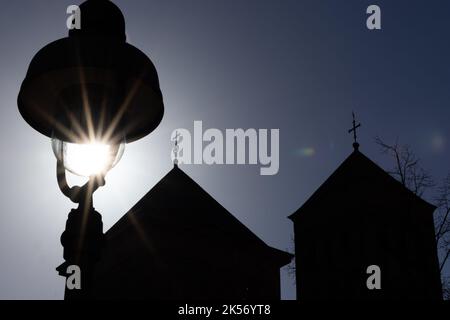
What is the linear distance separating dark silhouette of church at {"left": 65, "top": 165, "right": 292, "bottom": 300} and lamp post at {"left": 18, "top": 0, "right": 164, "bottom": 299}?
2035 centimetres

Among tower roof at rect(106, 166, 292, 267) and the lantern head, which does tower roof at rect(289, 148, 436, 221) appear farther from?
the lantern head

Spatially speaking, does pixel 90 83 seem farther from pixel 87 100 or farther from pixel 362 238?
pixel 362 238

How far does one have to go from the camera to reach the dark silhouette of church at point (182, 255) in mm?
23703

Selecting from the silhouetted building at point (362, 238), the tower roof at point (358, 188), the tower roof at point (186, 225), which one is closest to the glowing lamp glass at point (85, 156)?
the tower roof at point (186, 225)

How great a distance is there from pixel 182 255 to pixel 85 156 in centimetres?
2192

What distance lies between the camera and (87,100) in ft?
10.3

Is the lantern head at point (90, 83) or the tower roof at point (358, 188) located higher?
the tower roof at point (358, 188)

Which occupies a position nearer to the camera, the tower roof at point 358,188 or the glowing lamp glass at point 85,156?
the glowing lamp glass at point 85,156

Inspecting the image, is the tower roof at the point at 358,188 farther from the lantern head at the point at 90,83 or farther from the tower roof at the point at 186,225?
the lantern head at the point at 90,83

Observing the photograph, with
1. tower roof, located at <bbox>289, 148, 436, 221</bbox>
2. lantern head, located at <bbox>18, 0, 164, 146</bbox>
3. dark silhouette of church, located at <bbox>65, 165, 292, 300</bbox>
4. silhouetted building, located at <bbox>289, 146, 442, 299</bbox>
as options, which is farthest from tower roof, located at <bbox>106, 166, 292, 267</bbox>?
lantern head, located at <bbox>18, 0, 164, 146</bbox>

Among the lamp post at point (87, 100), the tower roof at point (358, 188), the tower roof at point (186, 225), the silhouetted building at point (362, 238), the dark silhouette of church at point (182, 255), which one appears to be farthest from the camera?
the tower roof at point (358, 188)

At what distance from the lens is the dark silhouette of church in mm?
23703

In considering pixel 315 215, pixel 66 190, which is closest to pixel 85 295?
pixel 66 190

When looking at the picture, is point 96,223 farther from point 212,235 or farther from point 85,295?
point 212,235
